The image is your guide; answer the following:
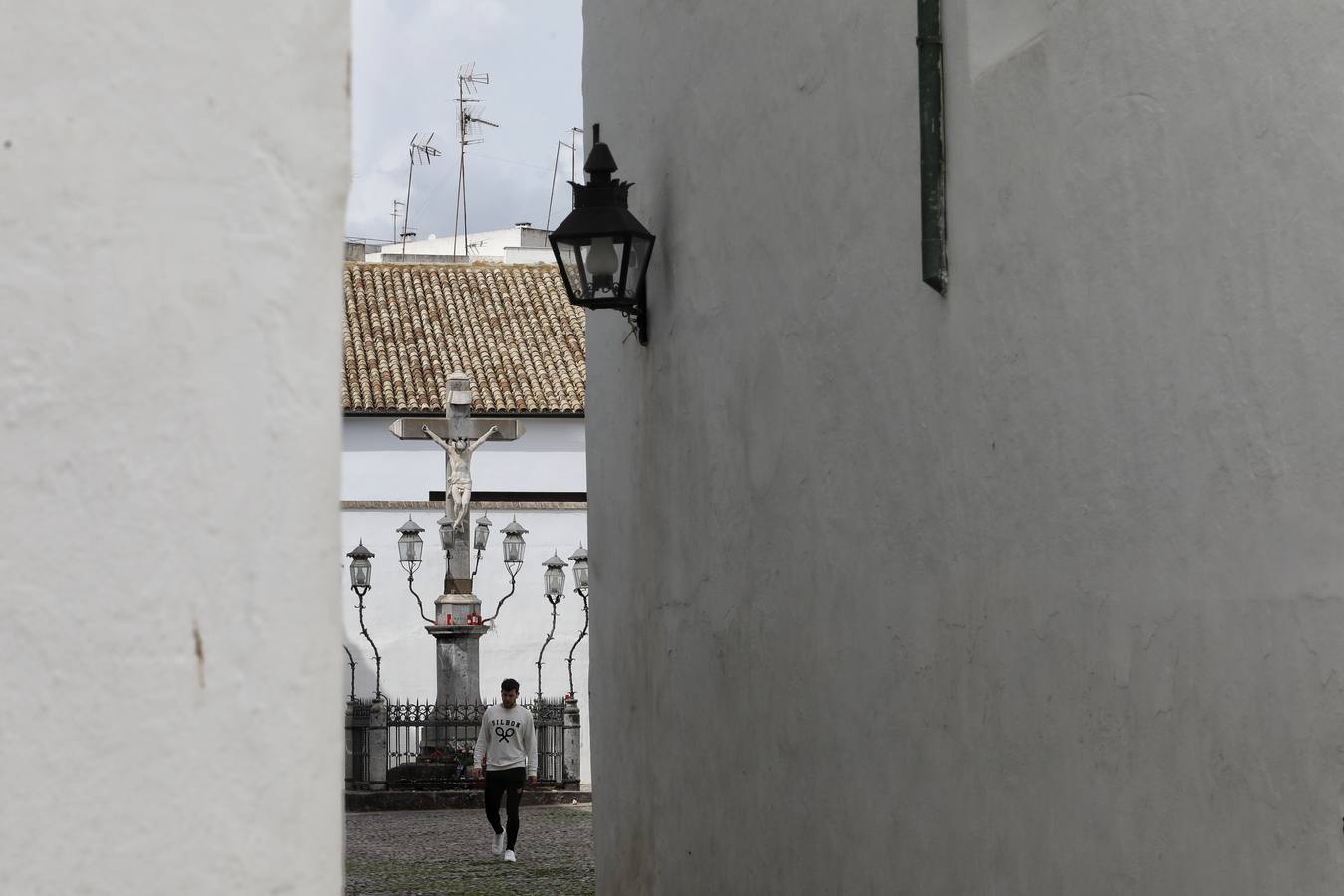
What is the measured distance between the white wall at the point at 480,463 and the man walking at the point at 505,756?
1460 cm

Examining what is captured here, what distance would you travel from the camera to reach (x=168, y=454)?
81.1 inches

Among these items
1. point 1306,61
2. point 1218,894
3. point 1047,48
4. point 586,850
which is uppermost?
point 1047,48

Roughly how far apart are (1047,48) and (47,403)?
3290 millimetres

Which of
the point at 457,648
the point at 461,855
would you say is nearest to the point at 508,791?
the point at 461,855

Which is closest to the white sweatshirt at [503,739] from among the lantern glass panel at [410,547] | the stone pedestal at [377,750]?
the stone pedestal at [377,750]

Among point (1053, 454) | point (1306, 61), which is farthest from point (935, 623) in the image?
point (1306, 61)

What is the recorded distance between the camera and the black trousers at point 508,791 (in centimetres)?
1306

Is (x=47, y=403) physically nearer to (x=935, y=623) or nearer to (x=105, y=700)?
(x=105, y=700)

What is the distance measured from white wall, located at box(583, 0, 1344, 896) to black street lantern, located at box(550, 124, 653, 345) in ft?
0.62

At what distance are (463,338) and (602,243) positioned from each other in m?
22.0

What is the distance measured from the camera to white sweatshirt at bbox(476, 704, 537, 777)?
12.9 meters

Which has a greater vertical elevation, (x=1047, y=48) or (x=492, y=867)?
(x=1047, y=48)

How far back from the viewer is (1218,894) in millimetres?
3803

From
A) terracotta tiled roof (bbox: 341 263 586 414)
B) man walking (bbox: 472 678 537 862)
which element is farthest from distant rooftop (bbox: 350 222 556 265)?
man walking (bbox: 472 678 537 862)
